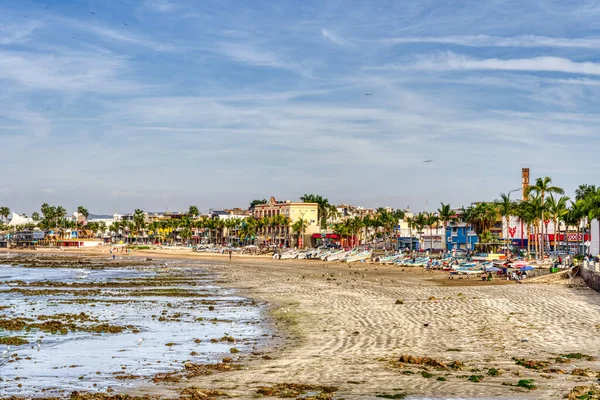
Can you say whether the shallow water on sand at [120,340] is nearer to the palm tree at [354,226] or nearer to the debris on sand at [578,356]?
the debris on sand at [578,356]

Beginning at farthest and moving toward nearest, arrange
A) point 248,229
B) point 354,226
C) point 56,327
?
point 248,229 → point 354,226 → point 56,327

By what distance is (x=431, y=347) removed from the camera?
22844mm

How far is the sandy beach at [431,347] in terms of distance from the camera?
17078 millimetres

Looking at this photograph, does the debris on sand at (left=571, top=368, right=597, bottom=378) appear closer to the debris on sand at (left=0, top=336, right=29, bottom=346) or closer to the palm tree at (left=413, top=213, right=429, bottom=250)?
the debris on sand at (left=0, top=336, right=29, bottom=346)

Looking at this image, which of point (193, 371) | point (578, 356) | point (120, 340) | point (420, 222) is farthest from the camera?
Result: point (420, 222)

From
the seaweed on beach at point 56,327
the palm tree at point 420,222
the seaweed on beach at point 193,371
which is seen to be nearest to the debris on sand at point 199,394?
the seaweed on beach at point 193,371

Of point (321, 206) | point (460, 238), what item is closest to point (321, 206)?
point (321, 206)

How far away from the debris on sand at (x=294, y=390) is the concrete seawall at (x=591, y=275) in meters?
31.3

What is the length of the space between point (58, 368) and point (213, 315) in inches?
579

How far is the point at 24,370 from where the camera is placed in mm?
20188

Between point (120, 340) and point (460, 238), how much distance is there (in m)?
116

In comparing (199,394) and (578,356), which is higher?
(578,356)

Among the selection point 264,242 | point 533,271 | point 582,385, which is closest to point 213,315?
point 582,385

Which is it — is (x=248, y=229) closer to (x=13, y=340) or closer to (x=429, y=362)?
(x=13, y=340)
